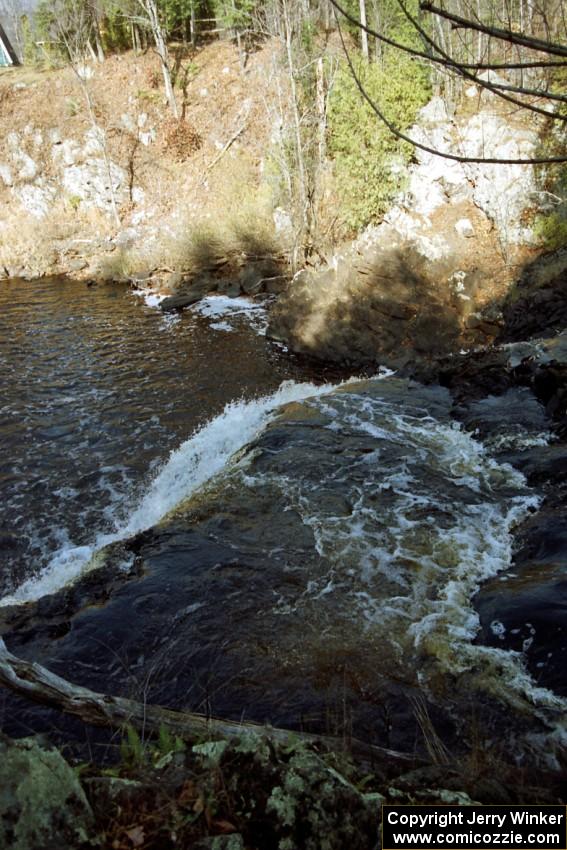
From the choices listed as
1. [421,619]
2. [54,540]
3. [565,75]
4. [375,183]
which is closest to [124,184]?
[375,183]

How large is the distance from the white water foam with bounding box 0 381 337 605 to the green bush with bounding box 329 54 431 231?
676cm

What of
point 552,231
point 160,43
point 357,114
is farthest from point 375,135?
point 160,43

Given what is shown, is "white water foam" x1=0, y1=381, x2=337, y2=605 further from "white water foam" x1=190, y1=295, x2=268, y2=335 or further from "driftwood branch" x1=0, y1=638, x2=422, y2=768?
"white water foam" x1=190, y1=295, x2=268, y2=335

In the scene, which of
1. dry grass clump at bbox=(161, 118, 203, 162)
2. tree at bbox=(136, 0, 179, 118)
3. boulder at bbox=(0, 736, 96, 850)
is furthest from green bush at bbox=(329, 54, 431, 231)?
boulder at bbox=(0, 736, 96, 850)

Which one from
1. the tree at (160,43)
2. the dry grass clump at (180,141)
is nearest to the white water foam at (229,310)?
the dry grass clump at (180,141)

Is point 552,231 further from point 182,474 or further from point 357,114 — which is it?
point 182,474

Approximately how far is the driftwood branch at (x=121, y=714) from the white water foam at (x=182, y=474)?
325cm

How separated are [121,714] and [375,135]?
1584 cm

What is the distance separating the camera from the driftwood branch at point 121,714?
2391mm

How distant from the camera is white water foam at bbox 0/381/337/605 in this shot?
19.8ft

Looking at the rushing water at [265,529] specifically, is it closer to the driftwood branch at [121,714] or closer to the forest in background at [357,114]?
the driftwood branch at [121,714]

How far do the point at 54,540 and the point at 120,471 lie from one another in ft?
6.13

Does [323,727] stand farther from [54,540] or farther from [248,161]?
[248,161]

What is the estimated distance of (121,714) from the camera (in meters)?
2.48
